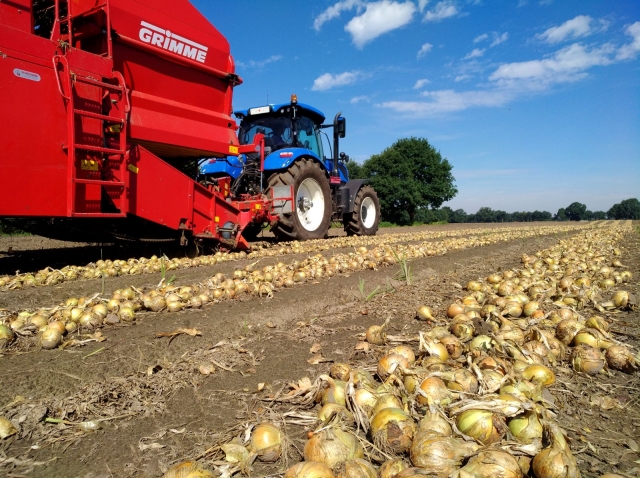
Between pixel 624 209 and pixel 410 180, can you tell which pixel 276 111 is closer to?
pixel 410 180

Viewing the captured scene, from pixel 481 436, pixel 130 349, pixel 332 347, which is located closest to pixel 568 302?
pixel 332 347

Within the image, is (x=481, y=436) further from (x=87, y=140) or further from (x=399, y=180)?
(x=399, y=180)

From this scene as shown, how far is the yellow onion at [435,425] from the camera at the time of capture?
1402 millimetres

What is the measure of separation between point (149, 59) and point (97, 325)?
427 centimetres

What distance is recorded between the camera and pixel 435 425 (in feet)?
4.66

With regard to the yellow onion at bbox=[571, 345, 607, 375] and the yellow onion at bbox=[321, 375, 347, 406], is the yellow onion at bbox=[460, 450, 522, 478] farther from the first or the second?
the yellow onion at bbox=[571, 345, 607, 375]

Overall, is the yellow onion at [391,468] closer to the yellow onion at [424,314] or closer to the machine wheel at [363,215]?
the yellow onion at [424,314]

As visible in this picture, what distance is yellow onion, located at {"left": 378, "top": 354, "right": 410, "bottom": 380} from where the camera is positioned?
1.89 m

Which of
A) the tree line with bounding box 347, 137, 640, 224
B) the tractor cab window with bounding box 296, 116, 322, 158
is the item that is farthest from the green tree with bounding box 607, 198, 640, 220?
the tractor cab window with bounding box 296, 116, 322, 158

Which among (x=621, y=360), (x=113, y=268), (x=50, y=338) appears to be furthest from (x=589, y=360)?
(x=113, y=268)

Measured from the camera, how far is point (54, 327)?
→ 267cm

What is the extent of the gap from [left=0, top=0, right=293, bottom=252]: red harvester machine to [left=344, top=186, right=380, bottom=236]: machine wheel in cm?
457

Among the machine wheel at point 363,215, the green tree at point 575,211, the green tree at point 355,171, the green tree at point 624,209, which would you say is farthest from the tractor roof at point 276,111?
the green tree at point 575,211

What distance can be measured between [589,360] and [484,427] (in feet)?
3.78
